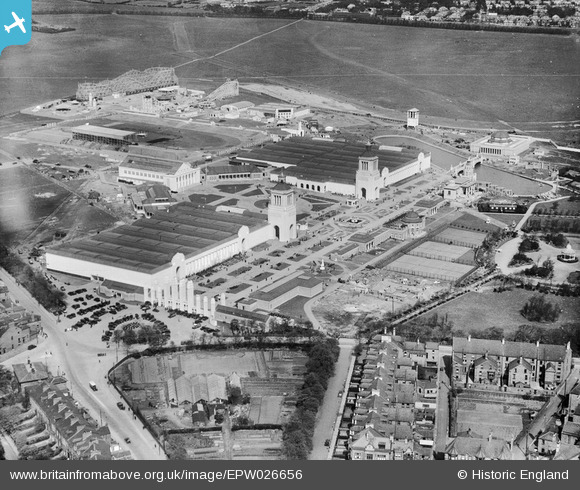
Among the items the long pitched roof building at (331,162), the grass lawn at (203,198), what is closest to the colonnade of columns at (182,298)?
the grass lawn at (203,198)

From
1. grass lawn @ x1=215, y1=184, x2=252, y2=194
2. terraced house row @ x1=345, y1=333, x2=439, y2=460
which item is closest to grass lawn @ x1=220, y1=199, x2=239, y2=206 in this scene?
grass lawn @ x1=215, y1=184, x2=252, y2=194

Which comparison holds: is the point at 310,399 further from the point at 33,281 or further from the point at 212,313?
the point at 33,281

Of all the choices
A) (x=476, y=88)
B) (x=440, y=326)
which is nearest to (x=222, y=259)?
(x=440, y=326)

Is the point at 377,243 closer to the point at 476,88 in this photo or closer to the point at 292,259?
the point at 292,259

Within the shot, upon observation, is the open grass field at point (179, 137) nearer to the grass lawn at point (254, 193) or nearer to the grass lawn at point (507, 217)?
the grass lawn at point (254, 193)

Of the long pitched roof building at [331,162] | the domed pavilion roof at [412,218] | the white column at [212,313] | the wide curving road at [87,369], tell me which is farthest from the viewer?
the long pitched roof building at [331,162]

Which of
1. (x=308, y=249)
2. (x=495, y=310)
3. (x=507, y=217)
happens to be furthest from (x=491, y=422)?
(x=507, y=217)
